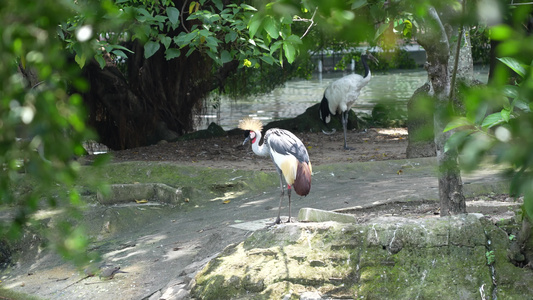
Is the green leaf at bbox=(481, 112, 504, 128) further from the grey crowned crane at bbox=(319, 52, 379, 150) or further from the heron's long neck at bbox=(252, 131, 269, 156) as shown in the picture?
the grey crowned crane at bbox=(319, 52, 379, 150)

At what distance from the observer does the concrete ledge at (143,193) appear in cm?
767

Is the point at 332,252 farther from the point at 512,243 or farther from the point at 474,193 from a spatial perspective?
the point at 474,193

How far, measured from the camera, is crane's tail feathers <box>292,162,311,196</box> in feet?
19.0

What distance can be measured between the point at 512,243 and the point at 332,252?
48.5 inches

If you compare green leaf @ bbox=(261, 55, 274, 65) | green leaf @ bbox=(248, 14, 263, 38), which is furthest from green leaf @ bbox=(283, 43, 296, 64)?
green leaf @ bbox=(261, 55, 274, 65)

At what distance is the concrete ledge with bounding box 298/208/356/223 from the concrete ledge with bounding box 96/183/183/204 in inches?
111

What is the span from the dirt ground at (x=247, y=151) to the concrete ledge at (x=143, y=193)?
5.15ft

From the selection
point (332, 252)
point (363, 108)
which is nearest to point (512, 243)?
point (332, 252)

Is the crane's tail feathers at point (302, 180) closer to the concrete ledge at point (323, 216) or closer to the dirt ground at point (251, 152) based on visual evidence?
the concrete ledge at point (323, 216)

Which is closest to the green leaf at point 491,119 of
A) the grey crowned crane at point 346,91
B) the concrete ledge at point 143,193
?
the concrete ledge at point 143,193

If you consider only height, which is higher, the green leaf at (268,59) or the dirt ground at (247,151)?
the green leaf at (268,59)

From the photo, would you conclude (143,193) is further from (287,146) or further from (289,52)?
(289,52)

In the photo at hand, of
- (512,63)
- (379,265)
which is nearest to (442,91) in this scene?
(379,265)

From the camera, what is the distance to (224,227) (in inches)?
243
